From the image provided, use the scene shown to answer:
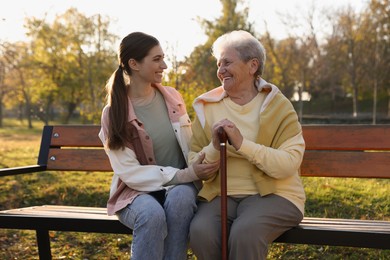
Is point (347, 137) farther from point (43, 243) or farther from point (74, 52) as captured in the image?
point (74, 52)

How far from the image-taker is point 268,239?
288 cm

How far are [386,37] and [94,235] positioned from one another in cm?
2412

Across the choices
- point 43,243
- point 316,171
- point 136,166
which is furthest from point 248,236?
point 43,243

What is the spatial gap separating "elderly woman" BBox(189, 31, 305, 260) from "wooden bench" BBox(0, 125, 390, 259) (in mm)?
219

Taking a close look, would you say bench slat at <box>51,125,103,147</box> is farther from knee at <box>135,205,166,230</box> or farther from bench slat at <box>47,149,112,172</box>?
knee at <box>135,205,166,230</box>

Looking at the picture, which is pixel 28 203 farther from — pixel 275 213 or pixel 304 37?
pixel 304 37

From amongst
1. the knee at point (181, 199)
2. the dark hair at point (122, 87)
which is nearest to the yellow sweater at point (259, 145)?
the knee at point (181, 199)

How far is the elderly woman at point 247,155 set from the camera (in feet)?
9.46

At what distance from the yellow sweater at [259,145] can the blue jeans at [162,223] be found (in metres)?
0.18

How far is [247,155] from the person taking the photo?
2977mm

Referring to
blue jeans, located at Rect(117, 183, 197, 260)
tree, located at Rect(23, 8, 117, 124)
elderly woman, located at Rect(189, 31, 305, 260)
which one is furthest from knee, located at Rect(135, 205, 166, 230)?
tree, located at Rect(23, 8, 117, 124)

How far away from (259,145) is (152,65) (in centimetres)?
89

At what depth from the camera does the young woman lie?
9.80 ft

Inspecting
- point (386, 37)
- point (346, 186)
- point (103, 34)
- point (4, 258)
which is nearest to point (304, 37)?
point (386, 37)
